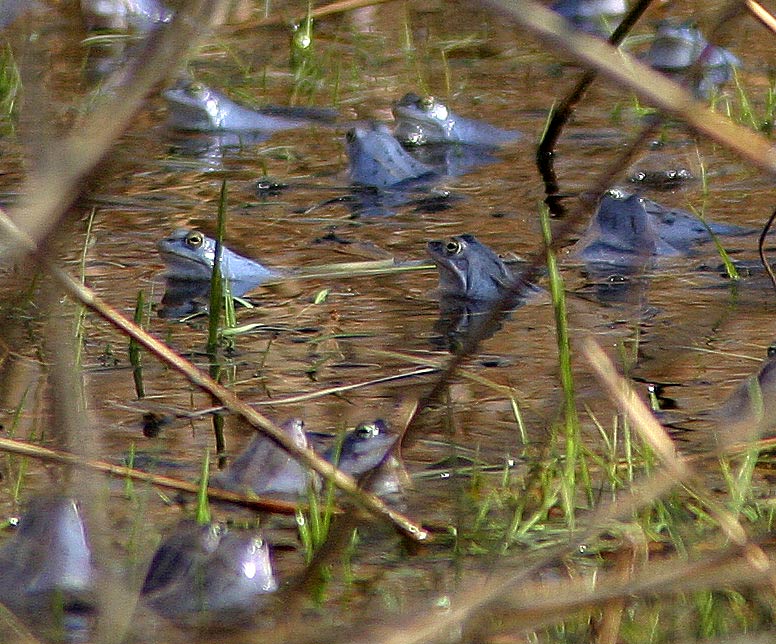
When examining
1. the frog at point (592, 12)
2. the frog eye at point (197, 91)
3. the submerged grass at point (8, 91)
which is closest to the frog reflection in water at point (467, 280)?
the frog eye at point (197, 91)

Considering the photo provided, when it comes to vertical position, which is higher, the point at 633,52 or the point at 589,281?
the point at 589,281

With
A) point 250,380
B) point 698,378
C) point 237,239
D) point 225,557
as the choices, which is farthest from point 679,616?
point 237,239

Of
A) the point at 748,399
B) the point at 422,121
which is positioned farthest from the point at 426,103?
the point at 748,399

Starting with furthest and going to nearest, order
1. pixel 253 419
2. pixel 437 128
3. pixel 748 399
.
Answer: pixel 437 128, pixel 748 399, pixel 253 419

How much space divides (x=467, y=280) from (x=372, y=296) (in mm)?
182

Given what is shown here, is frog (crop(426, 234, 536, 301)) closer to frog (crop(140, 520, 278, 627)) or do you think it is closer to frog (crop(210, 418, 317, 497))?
frog (crop(210, 418, 317, 497))

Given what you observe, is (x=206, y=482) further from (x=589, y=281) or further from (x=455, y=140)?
(x=455, y=140)

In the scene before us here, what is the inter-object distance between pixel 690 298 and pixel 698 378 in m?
0.49

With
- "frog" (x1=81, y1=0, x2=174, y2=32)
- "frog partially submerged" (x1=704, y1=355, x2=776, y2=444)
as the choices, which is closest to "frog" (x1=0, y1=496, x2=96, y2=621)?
"frog partially submerged" (x1=704, y1=355, x2=776, y2=444)

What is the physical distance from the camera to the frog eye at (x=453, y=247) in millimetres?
2941

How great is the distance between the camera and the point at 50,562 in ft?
5.88

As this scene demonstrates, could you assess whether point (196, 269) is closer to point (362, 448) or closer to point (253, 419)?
point (362, 448)

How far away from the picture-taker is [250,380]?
8.21ft

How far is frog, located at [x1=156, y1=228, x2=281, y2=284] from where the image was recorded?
302cm
